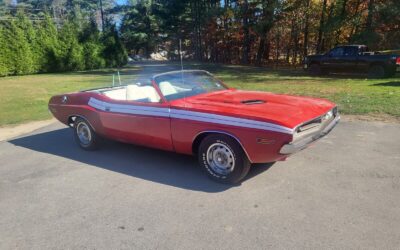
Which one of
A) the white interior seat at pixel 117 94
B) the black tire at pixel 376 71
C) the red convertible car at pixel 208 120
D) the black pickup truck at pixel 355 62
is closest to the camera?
the red convertible car at pixel 208 120

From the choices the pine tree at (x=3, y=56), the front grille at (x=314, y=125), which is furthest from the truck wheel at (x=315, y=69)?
the pine tree at (x=3, y=56)

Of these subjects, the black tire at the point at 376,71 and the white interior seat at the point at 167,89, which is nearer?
the white interior seat at the point at 167,89

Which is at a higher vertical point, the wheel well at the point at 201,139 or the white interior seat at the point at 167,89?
the white interior seat at the point at 167,89

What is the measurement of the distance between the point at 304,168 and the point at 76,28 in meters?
29.7

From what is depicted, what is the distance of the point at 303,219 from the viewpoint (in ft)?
10.8

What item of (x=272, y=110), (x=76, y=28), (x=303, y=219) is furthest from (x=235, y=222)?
(x=76, y=28)

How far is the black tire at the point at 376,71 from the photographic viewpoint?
48.8 ft

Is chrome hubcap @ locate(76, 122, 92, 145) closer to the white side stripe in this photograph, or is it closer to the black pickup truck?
the white side stripe

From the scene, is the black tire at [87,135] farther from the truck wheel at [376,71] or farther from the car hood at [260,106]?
the truck wheel at [376,71]

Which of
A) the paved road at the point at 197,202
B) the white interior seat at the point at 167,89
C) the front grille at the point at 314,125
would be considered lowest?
the paved road at the point at 197,202

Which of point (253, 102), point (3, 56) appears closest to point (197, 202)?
point (253, 102)

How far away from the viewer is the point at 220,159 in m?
4.20

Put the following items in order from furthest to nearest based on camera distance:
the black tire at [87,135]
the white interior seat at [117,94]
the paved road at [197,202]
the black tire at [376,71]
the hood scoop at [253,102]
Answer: the black tire at [376,71] → the white interior seat at [117,94] → the black tire at [87,135] → the hood scoop at [253,102] → the paved road at [197,202]

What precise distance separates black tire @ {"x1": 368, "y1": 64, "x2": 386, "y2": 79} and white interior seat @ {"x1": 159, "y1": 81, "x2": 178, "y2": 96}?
12984 millimetres
